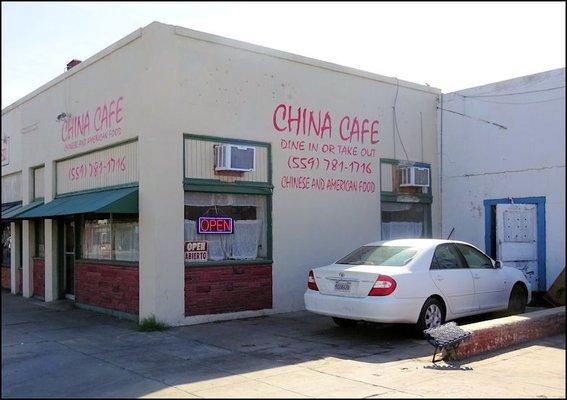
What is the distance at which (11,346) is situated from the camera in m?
8.80

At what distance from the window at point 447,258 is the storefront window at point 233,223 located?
138 inches

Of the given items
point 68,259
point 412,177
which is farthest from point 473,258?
point 68,259

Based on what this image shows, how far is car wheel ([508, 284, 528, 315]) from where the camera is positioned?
10.8 metres

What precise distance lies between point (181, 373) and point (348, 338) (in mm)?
3089

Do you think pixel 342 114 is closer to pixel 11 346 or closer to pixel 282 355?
pixel 282 355

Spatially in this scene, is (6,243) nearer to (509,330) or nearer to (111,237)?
(111,237)

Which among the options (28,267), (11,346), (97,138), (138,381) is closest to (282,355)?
(138,381)

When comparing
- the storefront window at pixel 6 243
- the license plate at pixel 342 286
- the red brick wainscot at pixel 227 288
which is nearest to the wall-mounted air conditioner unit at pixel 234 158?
the red brick wainscot at pixel 227 288

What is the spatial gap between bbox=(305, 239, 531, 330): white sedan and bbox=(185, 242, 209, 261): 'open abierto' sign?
221 centimetres

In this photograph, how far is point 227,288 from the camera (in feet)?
36.0

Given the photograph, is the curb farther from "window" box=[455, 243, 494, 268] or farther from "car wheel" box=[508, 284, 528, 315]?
"window" box=[455, 243, 494, 268]

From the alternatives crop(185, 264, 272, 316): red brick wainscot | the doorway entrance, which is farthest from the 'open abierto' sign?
the doorway entrance

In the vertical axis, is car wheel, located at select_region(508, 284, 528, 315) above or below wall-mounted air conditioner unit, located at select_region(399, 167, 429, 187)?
below

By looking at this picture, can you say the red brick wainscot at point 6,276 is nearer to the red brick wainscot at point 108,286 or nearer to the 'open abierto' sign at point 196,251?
the red brick wainscot at point 108,286
